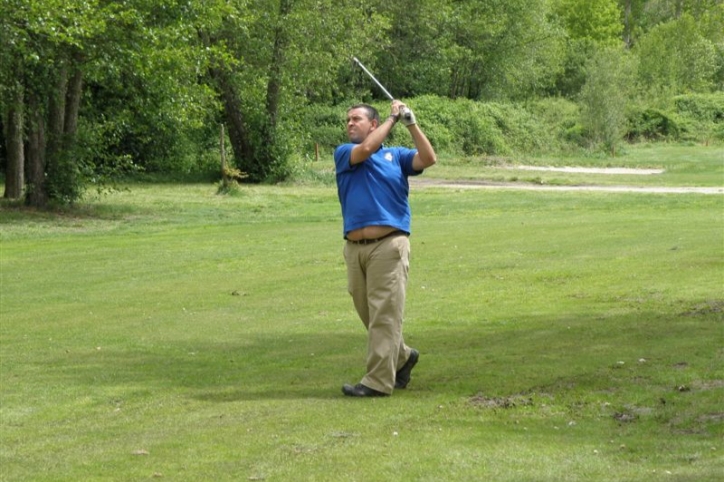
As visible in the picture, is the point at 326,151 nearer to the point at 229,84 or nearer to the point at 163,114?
the point at 229,84

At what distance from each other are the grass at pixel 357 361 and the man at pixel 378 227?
0.42m

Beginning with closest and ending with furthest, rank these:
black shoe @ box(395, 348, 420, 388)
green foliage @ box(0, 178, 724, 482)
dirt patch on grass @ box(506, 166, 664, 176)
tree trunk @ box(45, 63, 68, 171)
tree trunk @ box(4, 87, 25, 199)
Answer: green foliage @ box(0, 178, 724, 482) < black shoe @ box(395, 348, 420, 388) < tree trunk @ box(45, 63, 68, 171) < tree trunk @ box(4, 87, 25, 199) < dirt patch on grass @ box(506, 166, 664, 176)

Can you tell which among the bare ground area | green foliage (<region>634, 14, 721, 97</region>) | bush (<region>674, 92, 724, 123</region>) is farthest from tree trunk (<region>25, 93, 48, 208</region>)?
green foliage (<region>634, 14, 721, 97</region>)

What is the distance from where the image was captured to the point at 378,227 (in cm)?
916

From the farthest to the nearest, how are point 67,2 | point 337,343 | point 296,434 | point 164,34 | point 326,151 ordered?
point 326,151, point 164,34, point 67,2, point 337,343, point 296,434

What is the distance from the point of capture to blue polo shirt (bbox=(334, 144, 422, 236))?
915cm

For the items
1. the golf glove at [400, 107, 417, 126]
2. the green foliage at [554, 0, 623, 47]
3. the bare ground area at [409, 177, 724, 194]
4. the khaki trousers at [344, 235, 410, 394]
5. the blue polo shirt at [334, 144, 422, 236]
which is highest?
the green foliage at [554, 0, 623, 47]

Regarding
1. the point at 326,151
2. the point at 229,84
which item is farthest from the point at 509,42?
the point at 229,84

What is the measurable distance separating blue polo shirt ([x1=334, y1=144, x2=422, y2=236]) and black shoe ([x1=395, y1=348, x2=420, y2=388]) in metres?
1.07

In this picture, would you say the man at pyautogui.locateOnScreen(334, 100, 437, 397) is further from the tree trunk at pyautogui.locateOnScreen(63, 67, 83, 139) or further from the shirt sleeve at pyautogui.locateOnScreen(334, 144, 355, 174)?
the tree trunk at pyautogui.locateOnScreen(63, 67, 83, 139)

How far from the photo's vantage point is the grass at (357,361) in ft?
24.2

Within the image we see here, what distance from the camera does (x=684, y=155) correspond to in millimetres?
68188

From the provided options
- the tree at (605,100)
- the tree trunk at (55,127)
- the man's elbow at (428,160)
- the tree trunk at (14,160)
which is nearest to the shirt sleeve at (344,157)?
the man's elbow at (428,160)

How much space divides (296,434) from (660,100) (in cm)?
8174
